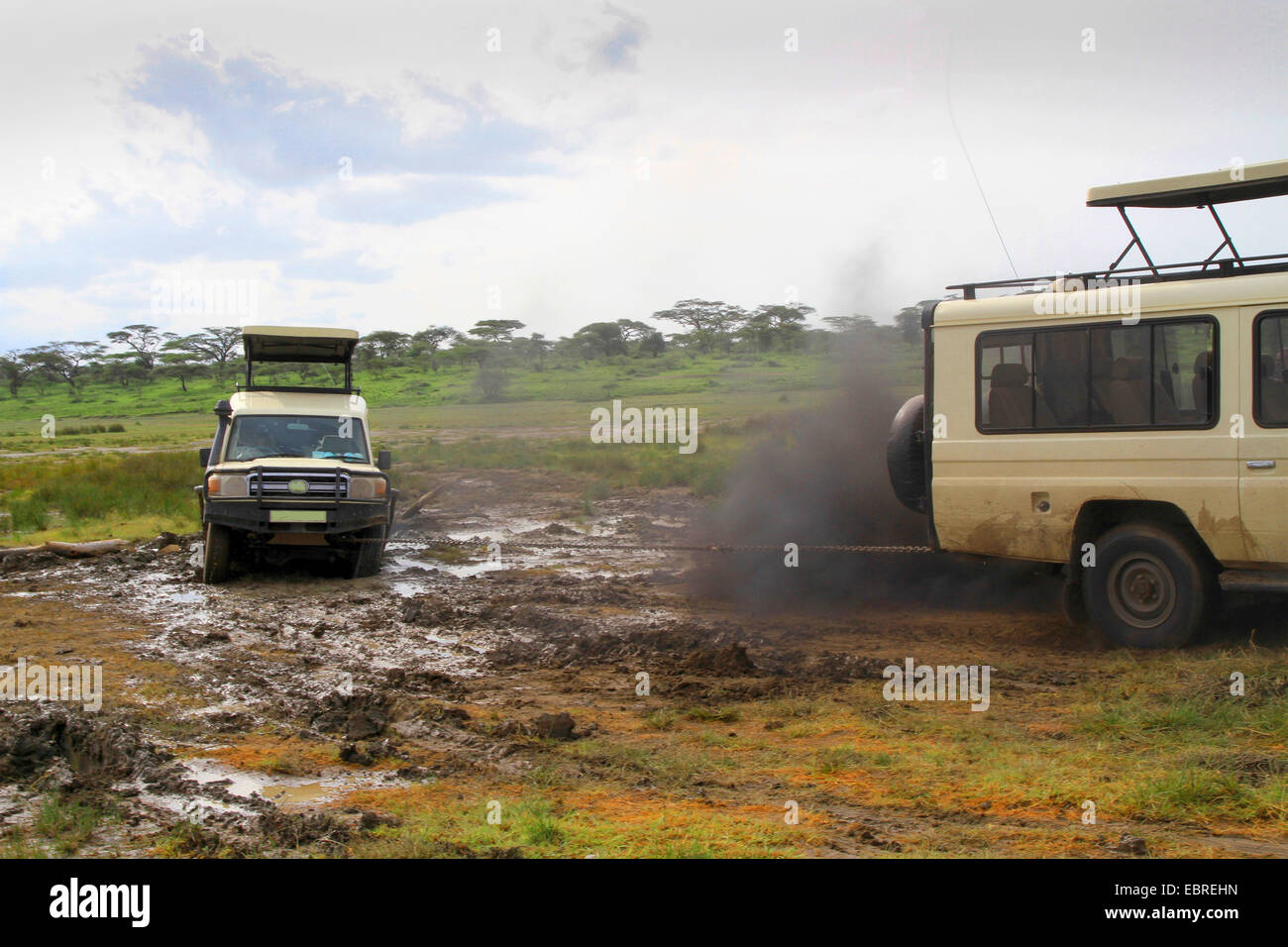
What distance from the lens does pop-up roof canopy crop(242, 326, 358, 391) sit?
1334cm

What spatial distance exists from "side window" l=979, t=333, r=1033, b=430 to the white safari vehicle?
0.5 inches

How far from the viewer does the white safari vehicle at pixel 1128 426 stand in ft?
25.2

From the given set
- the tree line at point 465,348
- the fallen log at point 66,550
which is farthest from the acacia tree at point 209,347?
the fallen log at point 66,550

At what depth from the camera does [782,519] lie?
12.7 meters

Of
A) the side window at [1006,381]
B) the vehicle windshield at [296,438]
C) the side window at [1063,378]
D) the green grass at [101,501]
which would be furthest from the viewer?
the green grass at [101,501]

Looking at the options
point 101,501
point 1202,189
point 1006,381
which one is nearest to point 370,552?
point 1006,381

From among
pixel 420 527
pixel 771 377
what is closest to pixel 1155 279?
pixel 420 527

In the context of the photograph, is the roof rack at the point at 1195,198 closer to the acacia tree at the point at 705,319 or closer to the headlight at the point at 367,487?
the headlight at the point at 367,487

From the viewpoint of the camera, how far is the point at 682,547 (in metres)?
11.9

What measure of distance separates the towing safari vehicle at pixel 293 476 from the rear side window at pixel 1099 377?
7040mm

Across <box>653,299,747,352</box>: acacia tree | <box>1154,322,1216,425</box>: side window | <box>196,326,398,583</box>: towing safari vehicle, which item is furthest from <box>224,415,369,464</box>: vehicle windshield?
<box>653,299,747,352</box>: acacia tree

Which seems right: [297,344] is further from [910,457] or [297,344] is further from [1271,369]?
[1271,369]

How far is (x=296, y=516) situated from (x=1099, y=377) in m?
8.30
